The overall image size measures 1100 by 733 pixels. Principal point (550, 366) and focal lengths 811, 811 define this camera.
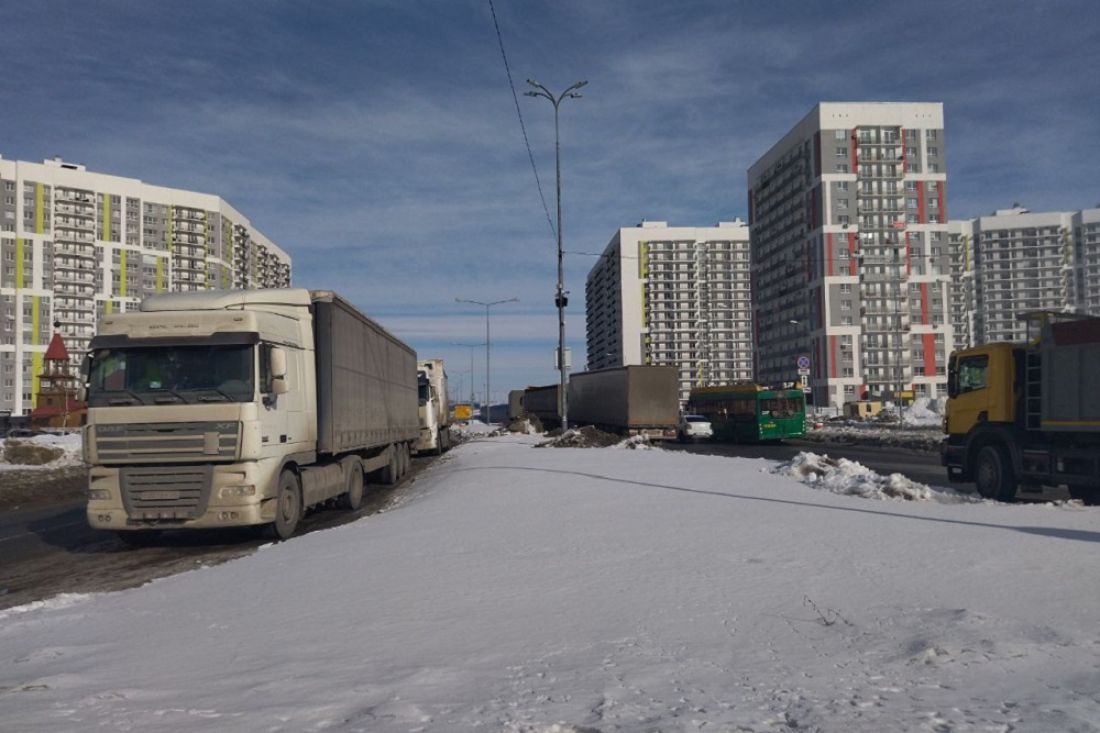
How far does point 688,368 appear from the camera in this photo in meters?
162

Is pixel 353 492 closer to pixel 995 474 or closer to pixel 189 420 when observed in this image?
pixel 189 420

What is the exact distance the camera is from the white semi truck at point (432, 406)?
103 feet

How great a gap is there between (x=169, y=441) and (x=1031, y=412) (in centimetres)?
1422

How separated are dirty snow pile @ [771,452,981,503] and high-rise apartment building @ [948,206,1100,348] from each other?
15902 centimetres

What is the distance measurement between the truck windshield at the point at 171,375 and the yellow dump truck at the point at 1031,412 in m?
13.0

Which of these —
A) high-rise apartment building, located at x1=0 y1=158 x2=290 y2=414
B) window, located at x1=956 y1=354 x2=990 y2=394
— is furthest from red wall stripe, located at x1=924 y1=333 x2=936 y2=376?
high-rise apartment building, located at x1=0 y1=158 x2=290 y2=414

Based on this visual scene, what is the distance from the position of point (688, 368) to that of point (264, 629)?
158725 millimetres

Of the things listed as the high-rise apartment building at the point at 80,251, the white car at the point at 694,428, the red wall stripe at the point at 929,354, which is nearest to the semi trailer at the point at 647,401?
the white car at the point at 694,428

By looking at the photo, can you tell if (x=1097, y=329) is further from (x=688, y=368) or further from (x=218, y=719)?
(x=688, y=368)

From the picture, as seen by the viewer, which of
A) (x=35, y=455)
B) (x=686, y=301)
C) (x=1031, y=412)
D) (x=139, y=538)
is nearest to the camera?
(x=139, y=538)

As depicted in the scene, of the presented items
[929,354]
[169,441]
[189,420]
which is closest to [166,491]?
[169,441]

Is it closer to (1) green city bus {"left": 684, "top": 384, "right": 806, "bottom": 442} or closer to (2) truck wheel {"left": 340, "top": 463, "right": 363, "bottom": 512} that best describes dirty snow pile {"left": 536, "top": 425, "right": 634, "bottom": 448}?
(1) green city bus {"left": 684, "top": 384, "right": 806, "bottom": 442}

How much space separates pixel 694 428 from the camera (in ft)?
146

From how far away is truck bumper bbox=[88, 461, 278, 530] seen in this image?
1104cm
